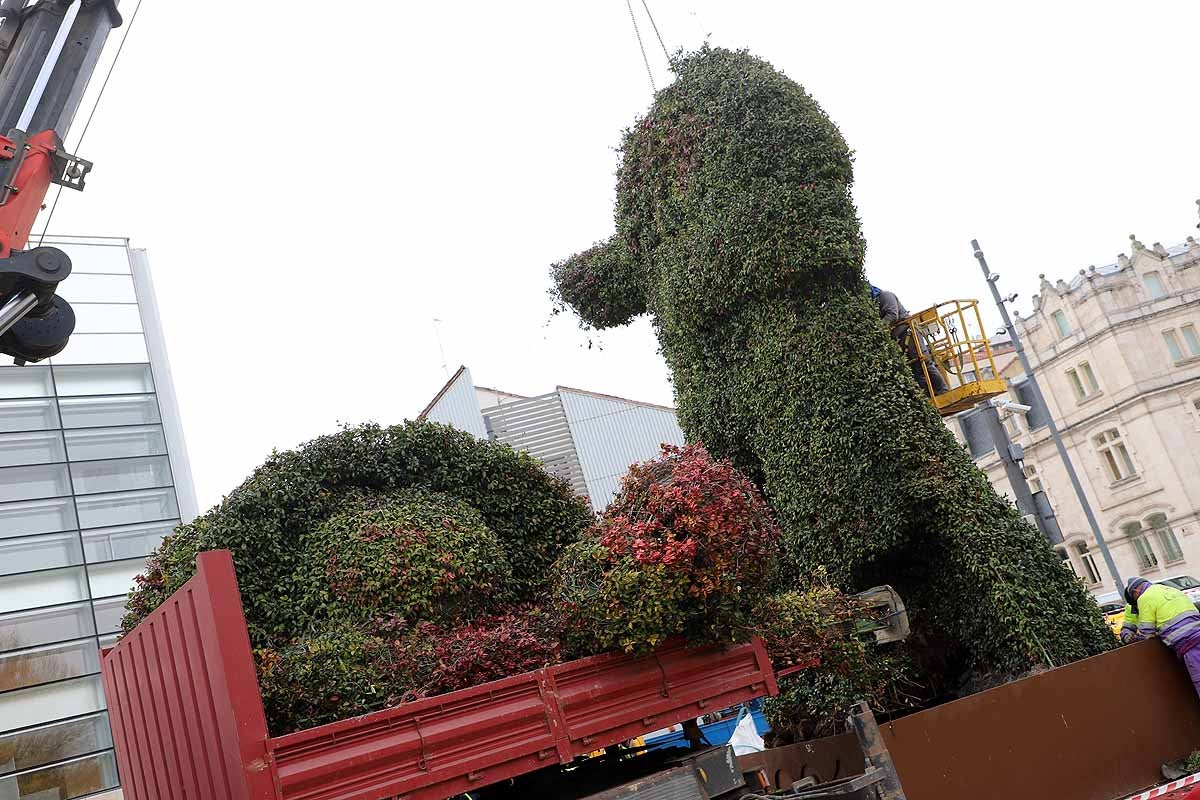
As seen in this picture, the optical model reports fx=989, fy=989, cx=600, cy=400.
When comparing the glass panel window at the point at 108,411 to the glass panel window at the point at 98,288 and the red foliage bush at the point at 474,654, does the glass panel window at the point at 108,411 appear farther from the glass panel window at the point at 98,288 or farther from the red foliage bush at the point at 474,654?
the red foliage bush at the point at 474,654

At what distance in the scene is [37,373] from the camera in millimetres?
30203

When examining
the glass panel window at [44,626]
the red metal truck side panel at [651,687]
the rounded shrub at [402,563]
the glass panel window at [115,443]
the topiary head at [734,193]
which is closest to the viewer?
the red metal truck side panel at [651,687]

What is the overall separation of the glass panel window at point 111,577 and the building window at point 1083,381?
44052mm

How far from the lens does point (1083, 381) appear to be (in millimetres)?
50594

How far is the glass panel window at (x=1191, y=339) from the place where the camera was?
159ft

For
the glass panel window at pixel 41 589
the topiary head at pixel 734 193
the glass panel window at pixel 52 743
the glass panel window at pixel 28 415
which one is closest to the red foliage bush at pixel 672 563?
the topiary head at pixel 734 193

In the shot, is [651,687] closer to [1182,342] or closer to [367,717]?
[367,717]

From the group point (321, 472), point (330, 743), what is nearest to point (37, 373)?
point (321, 472)

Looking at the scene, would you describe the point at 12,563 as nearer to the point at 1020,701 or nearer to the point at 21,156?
the point at 21,156

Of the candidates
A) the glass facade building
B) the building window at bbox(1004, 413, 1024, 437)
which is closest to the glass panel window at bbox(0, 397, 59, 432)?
the glass facade building

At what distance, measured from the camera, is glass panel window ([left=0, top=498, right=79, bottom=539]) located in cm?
2852

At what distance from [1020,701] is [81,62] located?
10.9m

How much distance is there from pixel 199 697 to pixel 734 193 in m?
8.85

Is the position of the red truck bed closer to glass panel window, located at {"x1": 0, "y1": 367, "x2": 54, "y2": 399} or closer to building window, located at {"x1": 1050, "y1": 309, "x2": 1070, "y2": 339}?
glass panel window, located at {"x1": 0, "y1": 367, "x2": 54, "y2": 399}
